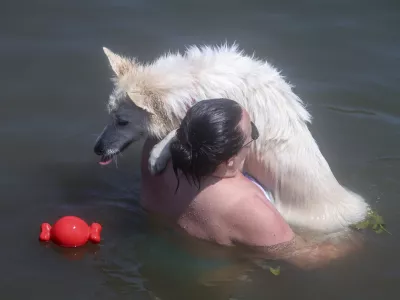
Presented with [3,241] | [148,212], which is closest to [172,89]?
[148,212]

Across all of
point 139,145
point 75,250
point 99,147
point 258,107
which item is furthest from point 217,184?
point 139,145

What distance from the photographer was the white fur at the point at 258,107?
496cm

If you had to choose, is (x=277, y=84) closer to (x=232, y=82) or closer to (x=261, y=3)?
(x=232, y=82)

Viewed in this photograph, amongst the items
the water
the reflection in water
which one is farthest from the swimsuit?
the reflection in water

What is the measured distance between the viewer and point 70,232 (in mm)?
5246

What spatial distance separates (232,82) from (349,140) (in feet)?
8.75

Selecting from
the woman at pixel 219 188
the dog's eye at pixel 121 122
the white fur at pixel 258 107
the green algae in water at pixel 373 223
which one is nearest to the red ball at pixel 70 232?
the woman at pixel 219 188

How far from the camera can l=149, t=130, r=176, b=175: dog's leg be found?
15.8ft

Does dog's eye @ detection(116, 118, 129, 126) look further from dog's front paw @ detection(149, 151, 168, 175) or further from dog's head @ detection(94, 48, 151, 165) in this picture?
dog's front paw @ detection(149, 151, 168, 175)

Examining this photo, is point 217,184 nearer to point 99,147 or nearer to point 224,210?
point 224,210

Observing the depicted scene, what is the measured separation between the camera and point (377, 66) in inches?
332

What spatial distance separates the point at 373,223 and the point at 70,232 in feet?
7.84

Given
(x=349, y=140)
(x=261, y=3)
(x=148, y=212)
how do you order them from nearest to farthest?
(x=148, y=212) < (x=349, y=140) < (x=261, y=3)

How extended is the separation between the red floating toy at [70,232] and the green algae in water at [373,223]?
2.03 meters
